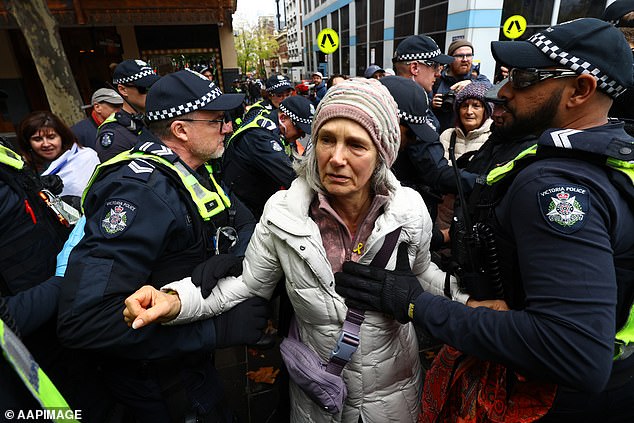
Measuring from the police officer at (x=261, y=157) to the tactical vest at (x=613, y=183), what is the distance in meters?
2.41

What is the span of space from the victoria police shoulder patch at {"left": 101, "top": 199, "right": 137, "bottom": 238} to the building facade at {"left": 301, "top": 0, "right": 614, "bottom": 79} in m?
11.2

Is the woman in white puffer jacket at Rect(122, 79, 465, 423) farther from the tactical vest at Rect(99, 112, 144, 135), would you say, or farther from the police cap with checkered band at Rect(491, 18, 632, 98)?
the tactical vest at Rect(99, 112, 144, 135)

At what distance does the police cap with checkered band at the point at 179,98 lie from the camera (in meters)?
2.10

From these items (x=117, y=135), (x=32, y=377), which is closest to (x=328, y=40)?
(x=117, y=135)

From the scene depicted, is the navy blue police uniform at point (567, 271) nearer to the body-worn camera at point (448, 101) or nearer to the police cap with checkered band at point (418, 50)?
the body-worn camera at point (448, 101)

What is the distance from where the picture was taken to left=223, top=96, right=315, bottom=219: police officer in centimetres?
363

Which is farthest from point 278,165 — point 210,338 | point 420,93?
point 210,338

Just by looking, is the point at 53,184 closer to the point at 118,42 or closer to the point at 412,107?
the point at 412,107

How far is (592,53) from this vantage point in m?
1.30

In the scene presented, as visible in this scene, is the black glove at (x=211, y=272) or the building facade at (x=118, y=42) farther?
the building facade at (x=118, y=42)

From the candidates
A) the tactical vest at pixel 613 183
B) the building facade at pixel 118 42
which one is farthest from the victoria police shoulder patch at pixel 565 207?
the building facade at pixel 118 42

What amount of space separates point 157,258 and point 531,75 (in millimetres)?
1926

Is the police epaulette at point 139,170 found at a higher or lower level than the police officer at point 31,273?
higher

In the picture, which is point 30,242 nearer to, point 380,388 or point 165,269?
point 165,269
